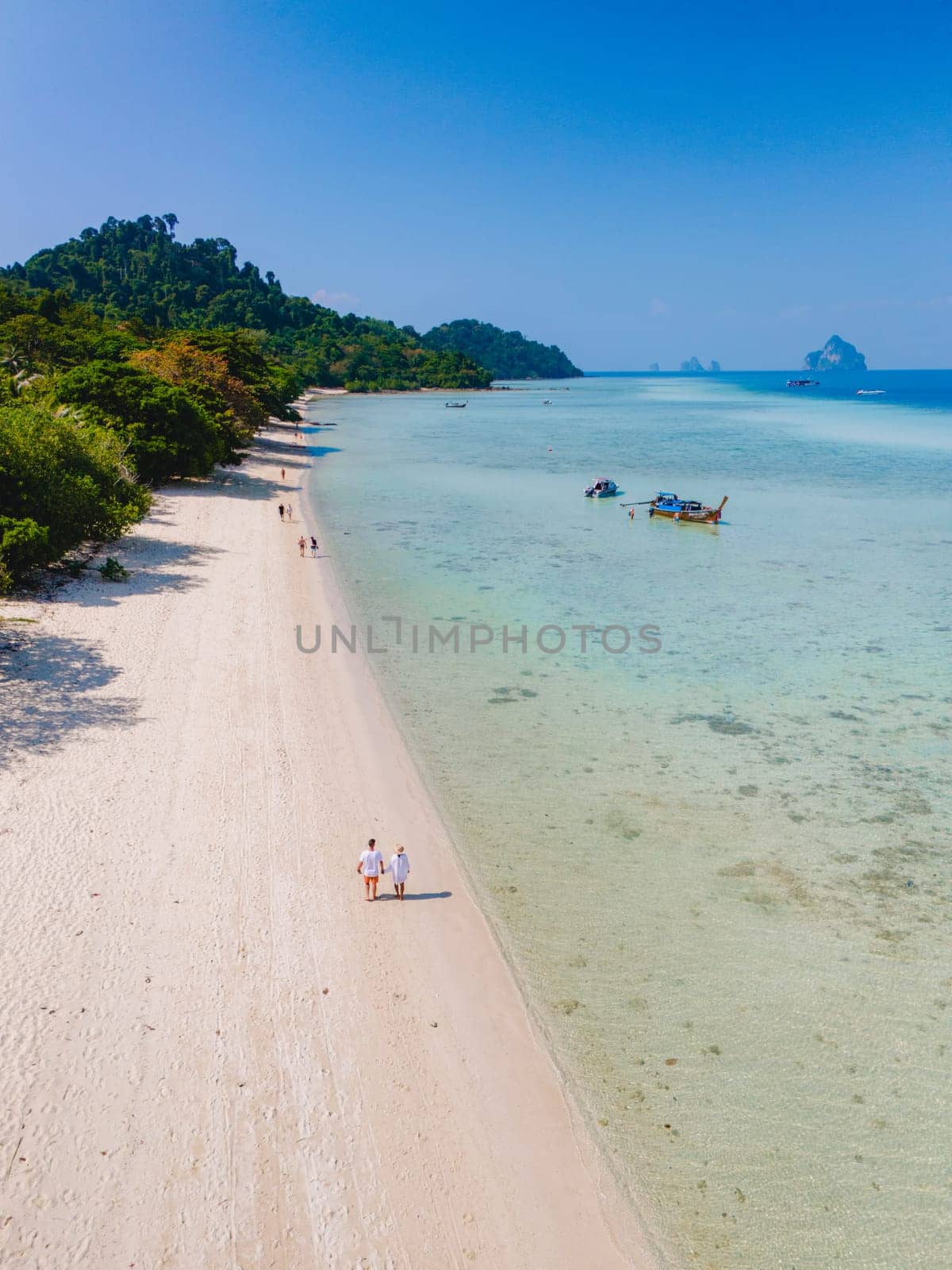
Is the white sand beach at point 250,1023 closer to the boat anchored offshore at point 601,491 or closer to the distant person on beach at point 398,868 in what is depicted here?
the distant person on beach at point 398,868

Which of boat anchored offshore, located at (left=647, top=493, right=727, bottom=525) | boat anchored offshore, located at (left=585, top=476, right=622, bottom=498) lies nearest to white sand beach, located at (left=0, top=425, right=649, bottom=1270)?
boat anchored offshore, located at (left=647, top=493, right=727, bottom=525)

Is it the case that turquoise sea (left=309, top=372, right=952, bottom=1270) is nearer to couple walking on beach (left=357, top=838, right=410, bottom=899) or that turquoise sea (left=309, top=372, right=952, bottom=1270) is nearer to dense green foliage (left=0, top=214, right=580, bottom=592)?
couple walking on beach (left=357, top=838, right=410, bottom=899)

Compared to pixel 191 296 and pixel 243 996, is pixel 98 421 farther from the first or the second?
pixel 191 296

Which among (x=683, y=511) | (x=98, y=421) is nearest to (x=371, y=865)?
(x=98, y=421)

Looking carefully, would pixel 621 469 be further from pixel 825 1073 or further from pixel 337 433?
pixel 825 1073

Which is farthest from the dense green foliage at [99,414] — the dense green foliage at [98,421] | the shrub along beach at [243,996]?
the shrub along beach at [243,996]

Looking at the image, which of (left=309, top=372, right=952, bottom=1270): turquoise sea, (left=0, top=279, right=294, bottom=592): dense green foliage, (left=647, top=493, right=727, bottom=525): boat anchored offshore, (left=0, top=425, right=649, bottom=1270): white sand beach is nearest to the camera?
(left=0, top=425, right=649, bottom=1270): white sand beach

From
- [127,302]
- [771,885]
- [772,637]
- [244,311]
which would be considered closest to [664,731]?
[771,885]
